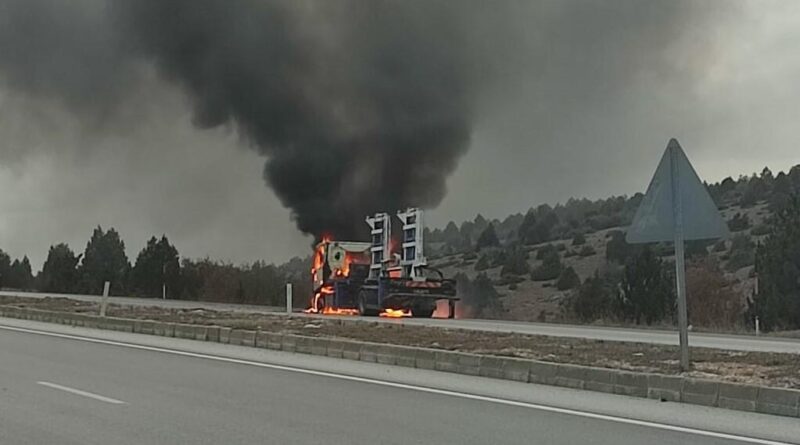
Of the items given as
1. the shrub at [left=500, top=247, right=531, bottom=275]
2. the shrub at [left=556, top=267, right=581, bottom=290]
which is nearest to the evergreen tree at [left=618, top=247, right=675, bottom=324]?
the shrub at [left=556, top=267, right=581, bottom=290]

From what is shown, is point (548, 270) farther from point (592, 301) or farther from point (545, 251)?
point (592, 301)

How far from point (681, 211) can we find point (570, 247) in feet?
197

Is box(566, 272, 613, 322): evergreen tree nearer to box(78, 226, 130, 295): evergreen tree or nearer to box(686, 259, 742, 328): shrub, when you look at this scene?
box(686, 259, 742, 328): shrub

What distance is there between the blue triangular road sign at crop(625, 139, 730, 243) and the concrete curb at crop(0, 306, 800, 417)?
1979mm

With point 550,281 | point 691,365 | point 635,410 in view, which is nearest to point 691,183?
point 691,365

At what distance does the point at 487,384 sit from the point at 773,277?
963 inches

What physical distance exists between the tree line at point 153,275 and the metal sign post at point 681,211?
91.0ft

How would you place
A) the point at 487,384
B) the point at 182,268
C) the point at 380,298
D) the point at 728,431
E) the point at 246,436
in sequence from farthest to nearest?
the point at 182,268 → the point at 380,298 → the point at 487,384 → the point at 728,431 → the point at 246,436

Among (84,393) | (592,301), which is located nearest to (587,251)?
(592,301)

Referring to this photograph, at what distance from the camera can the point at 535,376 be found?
477 inches

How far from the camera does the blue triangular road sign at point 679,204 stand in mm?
11734

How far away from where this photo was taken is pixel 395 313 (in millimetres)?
29281

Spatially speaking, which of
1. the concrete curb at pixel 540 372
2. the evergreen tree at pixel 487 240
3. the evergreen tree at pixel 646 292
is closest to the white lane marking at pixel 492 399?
the concrete curb at pixel 540 372

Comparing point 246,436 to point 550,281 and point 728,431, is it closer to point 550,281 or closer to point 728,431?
point 728,431
